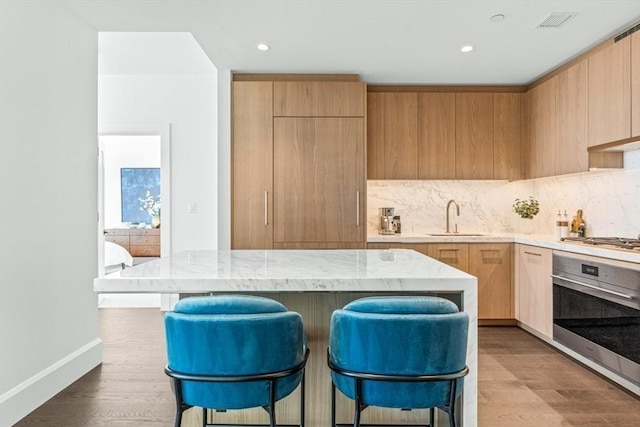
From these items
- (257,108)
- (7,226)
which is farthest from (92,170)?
(257,108)

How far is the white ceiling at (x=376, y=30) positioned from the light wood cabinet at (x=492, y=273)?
1.72 meters

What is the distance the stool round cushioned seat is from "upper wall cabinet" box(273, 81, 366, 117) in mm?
2957

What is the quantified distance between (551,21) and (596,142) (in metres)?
1.03

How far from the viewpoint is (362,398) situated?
1473 mm

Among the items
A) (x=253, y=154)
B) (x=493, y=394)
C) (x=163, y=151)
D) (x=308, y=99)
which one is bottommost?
(x=493, y=394)

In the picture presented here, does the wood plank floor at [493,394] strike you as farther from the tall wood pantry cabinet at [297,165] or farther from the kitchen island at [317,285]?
the tall wood pantry cabinet at [297,165]

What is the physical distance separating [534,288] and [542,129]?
1568mm

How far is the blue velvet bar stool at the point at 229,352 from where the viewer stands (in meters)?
1.39

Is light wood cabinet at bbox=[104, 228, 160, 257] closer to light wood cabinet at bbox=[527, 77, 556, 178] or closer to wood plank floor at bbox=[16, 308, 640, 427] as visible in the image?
wood plank floor at bbox=[16, 308, 640, 427]

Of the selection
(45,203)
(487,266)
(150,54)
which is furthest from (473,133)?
(45,203)

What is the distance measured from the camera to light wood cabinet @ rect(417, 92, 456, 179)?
4.55 m

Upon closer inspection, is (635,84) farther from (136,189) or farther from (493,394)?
(136,189)

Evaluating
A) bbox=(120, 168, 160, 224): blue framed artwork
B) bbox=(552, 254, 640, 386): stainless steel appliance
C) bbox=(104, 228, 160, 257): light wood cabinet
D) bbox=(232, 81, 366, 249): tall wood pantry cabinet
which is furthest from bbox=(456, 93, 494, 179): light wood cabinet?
bbox=(120, 168, 160, 224): blue framed artwork

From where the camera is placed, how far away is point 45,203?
2.70 m
